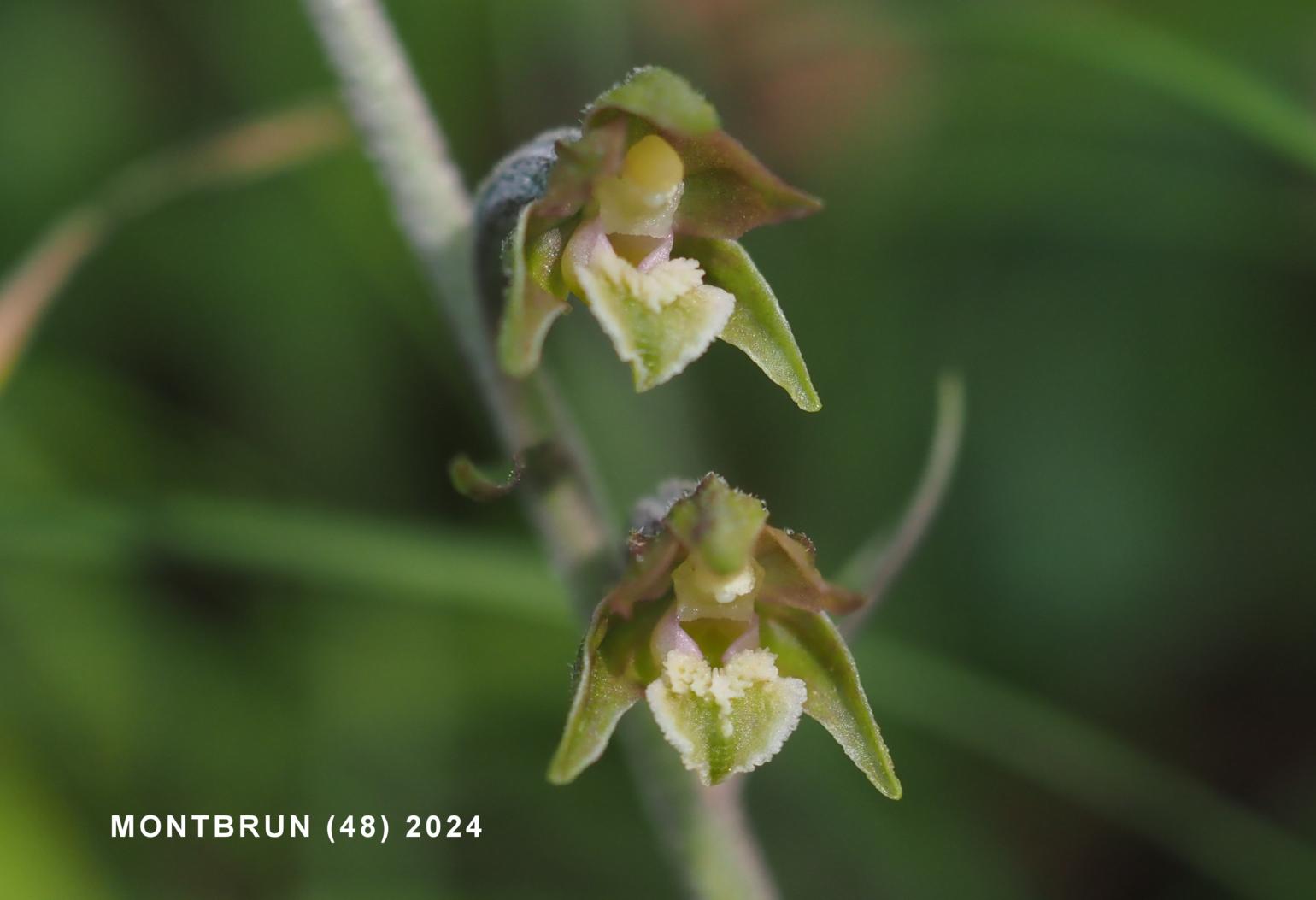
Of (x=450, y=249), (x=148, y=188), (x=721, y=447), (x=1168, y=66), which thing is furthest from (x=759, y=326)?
(x=721, y=447)

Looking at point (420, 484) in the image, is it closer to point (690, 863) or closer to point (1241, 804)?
point (690, 863)

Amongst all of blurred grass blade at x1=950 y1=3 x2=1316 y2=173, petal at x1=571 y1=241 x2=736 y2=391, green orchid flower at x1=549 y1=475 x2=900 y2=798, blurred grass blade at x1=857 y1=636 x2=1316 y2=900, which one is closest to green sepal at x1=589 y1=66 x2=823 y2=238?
petal at x1=571 y1=241 x2=736 y2=391

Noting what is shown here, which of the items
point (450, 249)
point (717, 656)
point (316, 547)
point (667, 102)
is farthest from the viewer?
point (316, 547)

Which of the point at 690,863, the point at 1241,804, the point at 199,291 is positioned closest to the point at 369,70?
the point at 690,863

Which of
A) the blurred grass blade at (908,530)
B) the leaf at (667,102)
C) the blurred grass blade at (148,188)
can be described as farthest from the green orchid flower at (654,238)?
the blurred grass blade at (148,188)

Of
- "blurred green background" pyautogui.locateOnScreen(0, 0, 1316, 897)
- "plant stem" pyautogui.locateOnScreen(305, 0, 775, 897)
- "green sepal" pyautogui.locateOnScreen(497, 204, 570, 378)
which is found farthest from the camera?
"blurred green background" pyautogui.locateOnScreen(0, 0, 1316, 897)

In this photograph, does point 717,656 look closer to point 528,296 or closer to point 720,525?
point 720,525

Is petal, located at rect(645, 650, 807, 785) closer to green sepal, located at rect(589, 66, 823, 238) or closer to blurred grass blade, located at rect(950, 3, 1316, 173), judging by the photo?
green sepal, located at rect(589, 66, 823, 238)

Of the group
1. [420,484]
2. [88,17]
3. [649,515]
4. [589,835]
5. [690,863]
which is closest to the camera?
[649,515]
